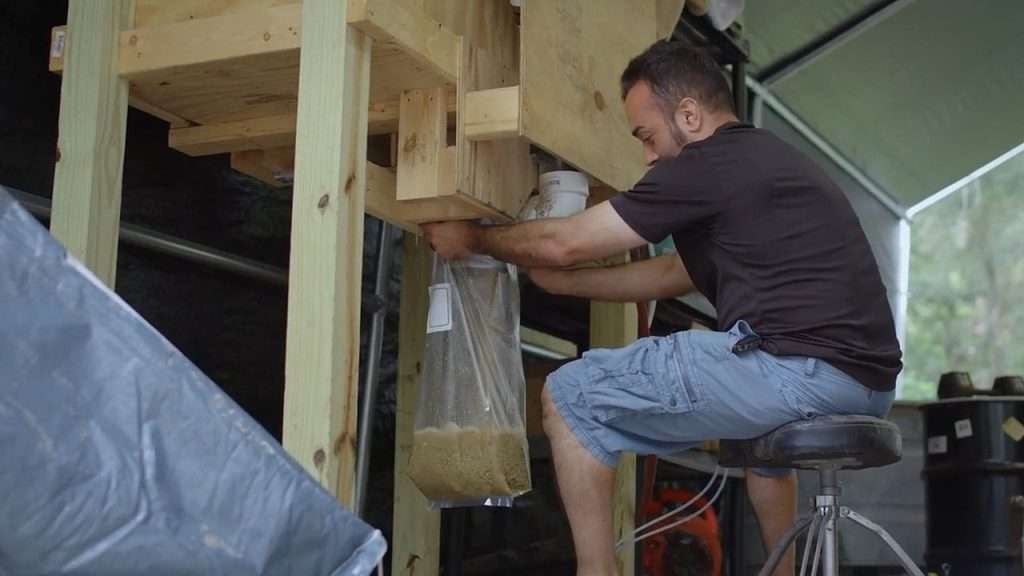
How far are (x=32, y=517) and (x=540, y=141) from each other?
1277mm

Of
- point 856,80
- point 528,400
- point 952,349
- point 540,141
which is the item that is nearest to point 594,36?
point 540,141

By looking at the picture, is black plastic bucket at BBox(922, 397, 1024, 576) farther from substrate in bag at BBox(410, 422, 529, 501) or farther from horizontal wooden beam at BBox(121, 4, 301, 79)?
horizontal wooden beam at BBox(121, 4, 301, 79)

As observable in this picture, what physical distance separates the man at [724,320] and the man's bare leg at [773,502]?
A: 0.41 meters

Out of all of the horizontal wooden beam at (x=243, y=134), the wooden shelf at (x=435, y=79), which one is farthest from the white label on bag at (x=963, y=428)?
the horizontal wooden beam at (x=243, y=134)

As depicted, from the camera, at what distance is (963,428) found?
4285 mm

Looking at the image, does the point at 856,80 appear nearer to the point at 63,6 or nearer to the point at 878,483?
the point at 878,483

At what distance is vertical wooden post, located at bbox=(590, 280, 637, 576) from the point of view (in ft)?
8.71

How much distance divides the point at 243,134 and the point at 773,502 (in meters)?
1.33

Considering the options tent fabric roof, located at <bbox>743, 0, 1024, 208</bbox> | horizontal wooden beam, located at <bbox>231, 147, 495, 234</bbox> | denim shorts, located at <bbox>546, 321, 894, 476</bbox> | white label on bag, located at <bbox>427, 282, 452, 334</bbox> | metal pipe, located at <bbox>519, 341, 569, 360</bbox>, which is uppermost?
tent fabric roof, located at <bbox>743, 0, 1024, 208</bbox>

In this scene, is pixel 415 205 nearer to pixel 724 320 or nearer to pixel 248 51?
pixel 248 51

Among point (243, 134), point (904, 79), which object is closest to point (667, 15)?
point (243, 134)

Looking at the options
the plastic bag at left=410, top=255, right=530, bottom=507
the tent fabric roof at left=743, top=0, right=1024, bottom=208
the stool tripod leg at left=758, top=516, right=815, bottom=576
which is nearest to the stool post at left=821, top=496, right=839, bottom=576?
the stool tripod leg at left=758, top=516, right=815, bottom=576

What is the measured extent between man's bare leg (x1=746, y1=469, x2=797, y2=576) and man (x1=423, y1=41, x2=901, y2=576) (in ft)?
1.35

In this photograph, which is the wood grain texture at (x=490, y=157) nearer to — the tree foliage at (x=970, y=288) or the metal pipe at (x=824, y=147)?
the metal pipe at (x=824, y=147)
